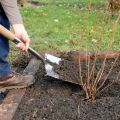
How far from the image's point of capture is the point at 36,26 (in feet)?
25.0

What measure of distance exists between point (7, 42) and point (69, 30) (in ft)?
10.9

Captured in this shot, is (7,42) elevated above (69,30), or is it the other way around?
(7,42)

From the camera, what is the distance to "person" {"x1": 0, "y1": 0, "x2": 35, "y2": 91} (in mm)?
3523

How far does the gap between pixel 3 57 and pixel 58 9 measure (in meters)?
6.68

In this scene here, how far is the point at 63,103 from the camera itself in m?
3.54

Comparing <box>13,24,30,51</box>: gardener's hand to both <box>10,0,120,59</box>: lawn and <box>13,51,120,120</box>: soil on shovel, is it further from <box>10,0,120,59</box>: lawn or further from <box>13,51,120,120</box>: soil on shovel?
<box>10,0,120,59</box>: lawn

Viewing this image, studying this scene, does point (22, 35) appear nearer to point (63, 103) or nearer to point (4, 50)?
point (4, 50)

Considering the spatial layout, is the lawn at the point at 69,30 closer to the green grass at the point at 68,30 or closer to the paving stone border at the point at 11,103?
the green grass at the point at 68,30

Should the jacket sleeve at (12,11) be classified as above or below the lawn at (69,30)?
above

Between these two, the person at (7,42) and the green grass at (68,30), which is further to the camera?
the green grass at (68,30)

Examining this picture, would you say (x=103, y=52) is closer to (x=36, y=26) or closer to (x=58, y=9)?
(x=36, y=26)

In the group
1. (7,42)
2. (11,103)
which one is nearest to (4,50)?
(7,42)

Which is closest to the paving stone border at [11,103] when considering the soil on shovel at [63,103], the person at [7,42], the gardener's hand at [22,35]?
the soil on shovel at [63,103]

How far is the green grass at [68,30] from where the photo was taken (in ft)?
18.6
